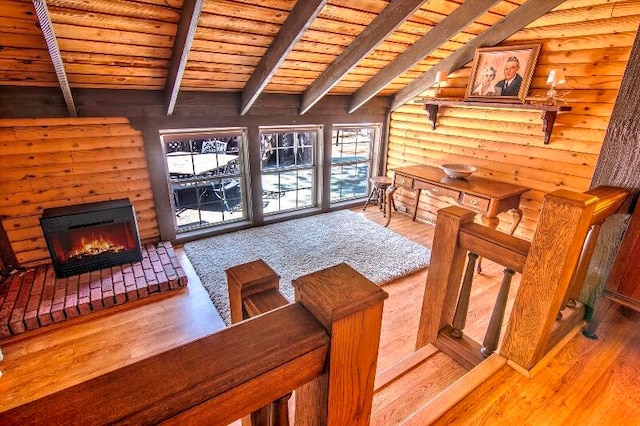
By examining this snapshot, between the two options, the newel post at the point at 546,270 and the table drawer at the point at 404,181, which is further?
the table drawer at the point at 404,181

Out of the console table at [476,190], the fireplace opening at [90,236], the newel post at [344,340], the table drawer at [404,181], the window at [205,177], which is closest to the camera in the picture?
the newel post at [344,340]

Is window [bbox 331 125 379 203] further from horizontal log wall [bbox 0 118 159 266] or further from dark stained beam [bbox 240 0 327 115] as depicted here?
horizontal log wall [bbox 0 118 159 266]

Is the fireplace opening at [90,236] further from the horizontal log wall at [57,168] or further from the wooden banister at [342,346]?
the wooden banister at [342,346]

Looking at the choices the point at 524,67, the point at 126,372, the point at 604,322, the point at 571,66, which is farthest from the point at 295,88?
the point at 126,372

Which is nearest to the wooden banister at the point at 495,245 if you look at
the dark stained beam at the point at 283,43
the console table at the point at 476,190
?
the dark stained beam at the point at 283,43

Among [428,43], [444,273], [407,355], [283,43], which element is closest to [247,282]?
[444,273]

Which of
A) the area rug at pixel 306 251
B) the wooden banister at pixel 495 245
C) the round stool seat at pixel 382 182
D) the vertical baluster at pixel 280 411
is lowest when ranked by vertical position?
the area rug at pixel 306 251

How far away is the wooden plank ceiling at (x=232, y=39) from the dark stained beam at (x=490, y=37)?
0.01 m

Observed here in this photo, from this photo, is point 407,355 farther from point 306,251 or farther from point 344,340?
point 344,340

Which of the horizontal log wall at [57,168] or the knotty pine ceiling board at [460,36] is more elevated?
the knotty pine ceiling board at [460,36]

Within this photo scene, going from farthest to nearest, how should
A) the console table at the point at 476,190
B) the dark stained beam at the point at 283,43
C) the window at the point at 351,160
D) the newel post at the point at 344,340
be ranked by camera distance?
the window at the point at 351,160 < the console table at the point at 476,190 < the dark stained beam at the point at 283,43 < the newel post at the point at 344,340

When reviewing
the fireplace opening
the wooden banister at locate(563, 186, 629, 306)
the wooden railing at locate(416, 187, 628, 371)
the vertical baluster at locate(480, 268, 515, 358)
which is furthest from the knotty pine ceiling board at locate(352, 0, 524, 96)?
the fireplace opening

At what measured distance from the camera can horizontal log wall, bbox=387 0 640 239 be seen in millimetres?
2654

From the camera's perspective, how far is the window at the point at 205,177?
3766mm
